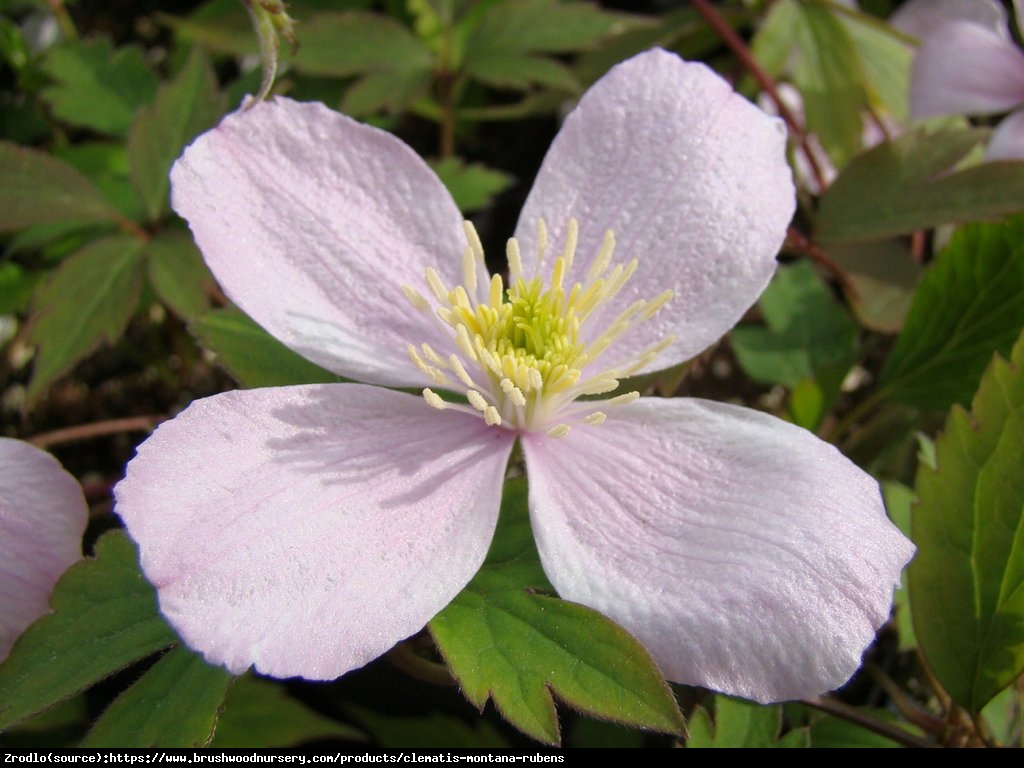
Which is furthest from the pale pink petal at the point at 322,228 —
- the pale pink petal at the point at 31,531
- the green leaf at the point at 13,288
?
the green leaf at the point at 13,288

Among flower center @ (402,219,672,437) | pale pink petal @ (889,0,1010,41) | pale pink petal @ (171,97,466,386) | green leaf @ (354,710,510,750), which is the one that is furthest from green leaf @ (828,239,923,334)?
green leaf @ (354,710,510,750)

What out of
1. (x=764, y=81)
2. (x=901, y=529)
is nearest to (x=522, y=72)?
(x=764, y=81)

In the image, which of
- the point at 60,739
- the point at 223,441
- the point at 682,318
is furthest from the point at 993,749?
the point at 60,739

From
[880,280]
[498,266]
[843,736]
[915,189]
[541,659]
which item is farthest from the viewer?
[498,266]

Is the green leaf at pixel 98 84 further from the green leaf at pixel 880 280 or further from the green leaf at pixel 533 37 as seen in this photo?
the green leaf at pixel 880 280

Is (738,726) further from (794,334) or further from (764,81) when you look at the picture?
(764,81)

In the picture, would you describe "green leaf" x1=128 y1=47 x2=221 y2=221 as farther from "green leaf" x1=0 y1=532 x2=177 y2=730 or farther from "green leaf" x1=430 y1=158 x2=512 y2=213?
"green leaf" x1=0 y1=532 x2=177 y2=730

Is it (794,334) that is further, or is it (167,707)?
(794,334)
